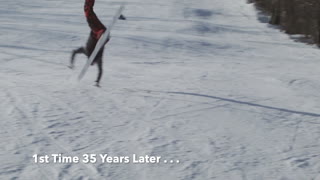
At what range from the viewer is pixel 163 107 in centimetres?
803

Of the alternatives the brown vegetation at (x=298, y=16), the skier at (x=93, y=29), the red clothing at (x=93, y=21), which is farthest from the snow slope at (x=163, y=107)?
the brown vegetation at (x=298, y=16)

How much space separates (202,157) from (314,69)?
325 inches

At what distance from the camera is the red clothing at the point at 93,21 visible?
8.33 m

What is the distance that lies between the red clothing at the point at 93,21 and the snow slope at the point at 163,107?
1.03 m

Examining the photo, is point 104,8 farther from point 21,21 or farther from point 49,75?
point 49,75

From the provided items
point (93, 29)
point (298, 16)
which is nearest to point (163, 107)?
point (93, 29)

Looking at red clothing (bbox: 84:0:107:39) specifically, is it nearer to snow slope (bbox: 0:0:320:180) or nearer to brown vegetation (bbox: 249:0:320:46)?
snow slope (bbox: 0:0:320:180)

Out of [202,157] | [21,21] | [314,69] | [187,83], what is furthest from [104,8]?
[202,157]

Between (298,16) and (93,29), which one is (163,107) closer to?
(93,29)

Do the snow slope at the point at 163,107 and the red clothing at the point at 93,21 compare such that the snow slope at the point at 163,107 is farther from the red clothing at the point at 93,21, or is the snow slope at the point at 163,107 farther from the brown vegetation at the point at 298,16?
the brown vegetation at the point at 298,16

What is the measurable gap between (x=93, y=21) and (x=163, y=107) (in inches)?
73.3

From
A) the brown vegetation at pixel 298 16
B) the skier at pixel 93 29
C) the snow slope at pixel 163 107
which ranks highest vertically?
the skier at pixel 93 29

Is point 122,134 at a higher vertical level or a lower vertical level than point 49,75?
higher

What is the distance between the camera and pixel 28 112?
7293 millimetres
